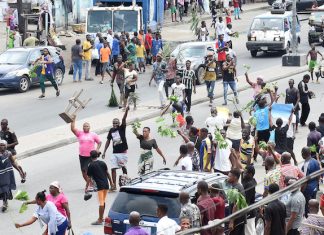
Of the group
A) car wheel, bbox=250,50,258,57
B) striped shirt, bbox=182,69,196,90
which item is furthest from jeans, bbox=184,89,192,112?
car wheel, bbox=250,50,258,57

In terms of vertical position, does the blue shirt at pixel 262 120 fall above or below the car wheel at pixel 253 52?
above

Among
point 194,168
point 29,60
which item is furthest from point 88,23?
point 194,168

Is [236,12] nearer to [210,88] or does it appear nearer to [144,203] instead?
[210,88]

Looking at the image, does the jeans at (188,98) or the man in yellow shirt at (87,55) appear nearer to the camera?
the jeans at (188,98)

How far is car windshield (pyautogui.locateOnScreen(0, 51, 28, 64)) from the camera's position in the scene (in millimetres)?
33469

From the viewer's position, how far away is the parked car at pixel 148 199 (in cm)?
1388

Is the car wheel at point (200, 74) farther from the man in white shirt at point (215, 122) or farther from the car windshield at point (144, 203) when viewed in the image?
the car windshield at point (144, 203)

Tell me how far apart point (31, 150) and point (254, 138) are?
575cm

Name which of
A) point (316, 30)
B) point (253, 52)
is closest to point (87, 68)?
point (253, 52)

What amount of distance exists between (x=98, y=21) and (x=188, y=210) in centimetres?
2814

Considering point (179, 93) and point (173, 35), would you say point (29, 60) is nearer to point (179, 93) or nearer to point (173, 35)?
point (179, 93)

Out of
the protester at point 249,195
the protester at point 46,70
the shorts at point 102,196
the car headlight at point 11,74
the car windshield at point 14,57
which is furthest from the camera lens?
the car windshield at point 14,57

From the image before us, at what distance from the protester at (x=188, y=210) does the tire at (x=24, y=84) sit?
20047 mm

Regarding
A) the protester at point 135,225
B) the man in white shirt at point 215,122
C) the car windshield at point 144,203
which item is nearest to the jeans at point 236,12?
the man in white shirt at point 215,122
